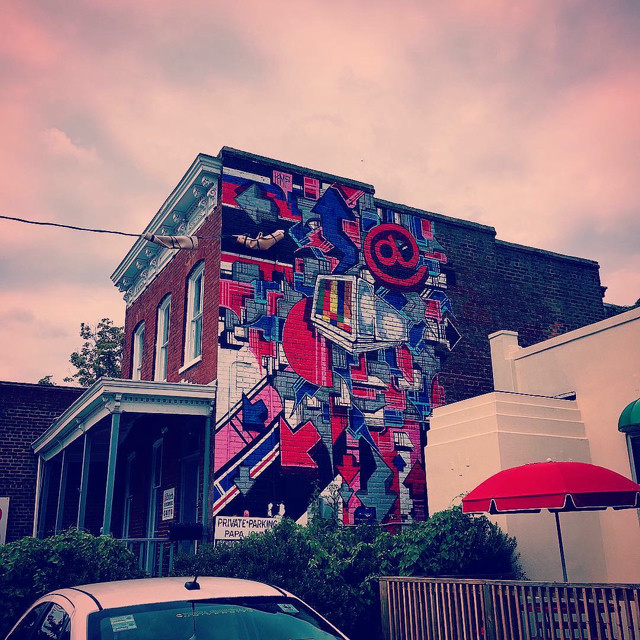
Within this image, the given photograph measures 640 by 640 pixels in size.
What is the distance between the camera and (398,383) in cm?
1579

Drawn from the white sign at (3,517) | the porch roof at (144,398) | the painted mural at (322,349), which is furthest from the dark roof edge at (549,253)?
the white sign at (3,517)

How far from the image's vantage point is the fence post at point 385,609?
8828 mm

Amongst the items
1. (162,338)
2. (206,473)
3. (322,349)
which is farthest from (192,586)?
(162,338)

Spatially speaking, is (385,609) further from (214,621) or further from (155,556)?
(155,556)

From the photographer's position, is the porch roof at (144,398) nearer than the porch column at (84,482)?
Yes

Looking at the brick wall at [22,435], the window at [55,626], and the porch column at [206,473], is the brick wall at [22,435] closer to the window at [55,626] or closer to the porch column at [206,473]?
the porch column at [206,473]

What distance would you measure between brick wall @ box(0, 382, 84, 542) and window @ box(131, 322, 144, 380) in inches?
67.0

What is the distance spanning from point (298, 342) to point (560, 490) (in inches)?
289

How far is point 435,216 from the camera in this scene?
17.6 metres

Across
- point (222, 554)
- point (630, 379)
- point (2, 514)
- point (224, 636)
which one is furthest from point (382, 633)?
point (2, 514)

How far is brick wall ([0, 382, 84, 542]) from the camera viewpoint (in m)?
19.0

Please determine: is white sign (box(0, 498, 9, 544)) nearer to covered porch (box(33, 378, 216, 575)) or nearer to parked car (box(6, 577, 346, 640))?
covered porch (box(33, 378, 216, 575))

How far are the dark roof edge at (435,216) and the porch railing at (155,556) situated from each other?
877 cm

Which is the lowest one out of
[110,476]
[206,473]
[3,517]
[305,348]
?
[3,517]
